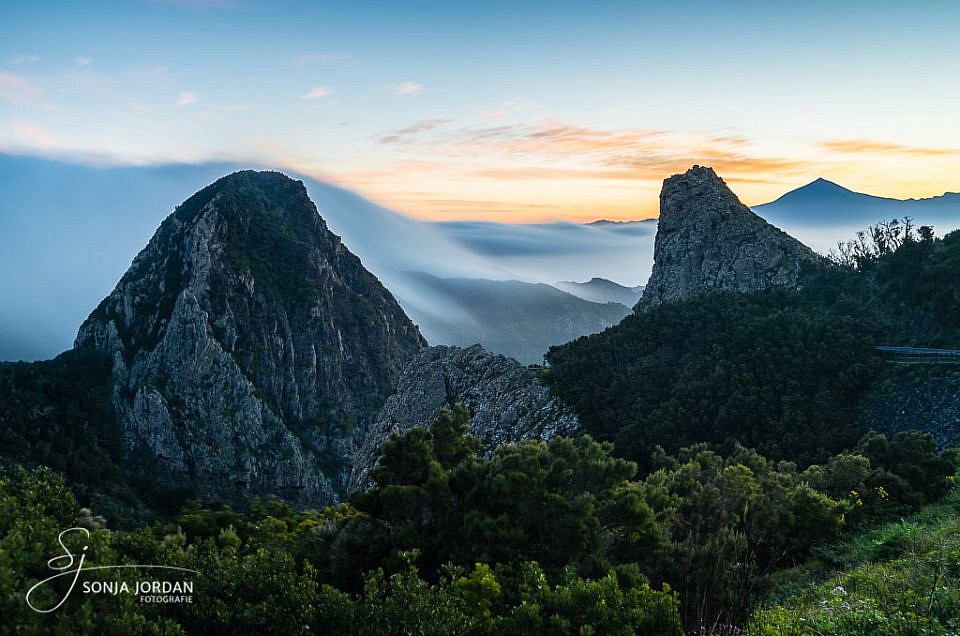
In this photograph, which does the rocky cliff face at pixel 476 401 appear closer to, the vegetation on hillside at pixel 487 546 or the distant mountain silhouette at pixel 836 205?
the vegetation on hillside at pixel 487 546

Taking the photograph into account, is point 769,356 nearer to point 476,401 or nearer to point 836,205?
point 476,401

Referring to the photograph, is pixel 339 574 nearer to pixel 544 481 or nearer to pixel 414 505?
pixel 414 505

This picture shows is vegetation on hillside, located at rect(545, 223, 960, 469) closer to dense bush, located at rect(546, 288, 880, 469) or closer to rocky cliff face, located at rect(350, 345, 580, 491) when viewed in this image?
dense bush, located at rect(546, 288, 880, 469)

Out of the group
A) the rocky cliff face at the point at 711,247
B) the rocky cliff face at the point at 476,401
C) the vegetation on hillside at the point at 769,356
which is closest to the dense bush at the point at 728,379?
the vegetation on hillside at the point at 769,356

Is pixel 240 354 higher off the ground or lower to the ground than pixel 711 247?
lower

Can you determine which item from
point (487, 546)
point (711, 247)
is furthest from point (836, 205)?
point (487, 546)

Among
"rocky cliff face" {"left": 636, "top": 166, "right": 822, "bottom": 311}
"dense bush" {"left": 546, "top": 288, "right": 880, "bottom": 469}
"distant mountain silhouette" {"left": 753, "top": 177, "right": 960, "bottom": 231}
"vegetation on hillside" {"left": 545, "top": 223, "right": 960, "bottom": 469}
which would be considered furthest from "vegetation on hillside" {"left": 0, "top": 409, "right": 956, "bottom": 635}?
"distant mountain silhouette" {"left": 753, "top": 177, "right": 960, "bottom": 231}
